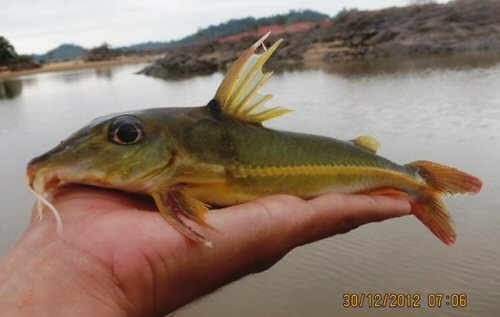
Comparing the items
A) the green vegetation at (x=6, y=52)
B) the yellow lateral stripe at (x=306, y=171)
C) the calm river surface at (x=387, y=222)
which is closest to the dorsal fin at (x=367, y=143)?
the yellow lateral stripe at (x=306, y=171)

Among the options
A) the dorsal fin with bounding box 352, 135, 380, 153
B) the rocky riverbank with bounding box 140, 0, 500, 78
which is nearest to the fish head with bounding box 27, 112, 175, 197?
the dorsal fin with bounding box 352, 135, 380, 153

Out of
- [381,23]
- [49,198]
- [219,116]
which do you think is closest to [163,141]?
[219,116]

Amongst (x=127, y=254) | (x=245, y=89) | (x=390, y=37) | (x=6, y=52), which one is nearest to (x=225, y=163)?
(x=245, y=89)

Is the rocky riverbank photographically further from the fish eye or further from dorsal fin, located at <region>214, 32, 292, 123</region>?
the fish eye

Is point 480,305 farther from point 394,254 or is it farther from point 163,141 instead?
point 163,141
